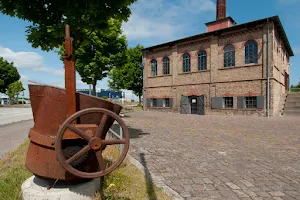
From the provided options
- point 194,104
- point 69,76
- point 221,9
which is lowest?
point 194,104

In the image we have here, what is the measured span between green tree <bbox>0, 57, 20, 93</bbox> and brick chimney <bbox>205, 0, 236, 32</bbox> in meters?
40.9

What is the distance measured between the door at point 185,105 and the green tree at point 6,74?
38573 millimetres

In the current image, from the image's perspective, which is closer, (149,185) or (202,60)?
(149,185)

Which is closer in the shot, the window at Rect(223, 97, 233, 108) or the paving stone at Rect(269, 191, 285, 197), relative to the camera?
the paving stone at Rect(269, 191, 285, 197)

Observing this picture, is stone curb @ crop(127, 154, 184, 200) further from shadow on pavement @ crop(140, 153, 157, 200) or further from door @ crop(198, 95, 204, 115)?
door @ crop(198, 95, 204, 115)

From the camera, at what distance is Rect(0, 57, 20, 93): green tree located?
136 feet

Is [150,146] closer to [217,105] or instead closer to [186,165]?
[186,165]

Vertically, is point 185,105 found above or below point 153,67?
below

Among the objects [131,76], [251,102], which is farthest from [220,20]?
[131,76]

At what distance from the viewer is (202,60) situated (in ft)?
65.1

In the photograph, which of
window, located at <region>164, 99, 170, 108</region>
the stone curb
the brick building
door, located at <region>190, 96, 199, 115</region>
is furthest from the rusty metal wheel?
window, located at <region>164, 99, 170, 108</region>

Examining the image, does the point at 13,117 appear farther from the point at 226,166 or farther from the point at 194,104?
the point at 226,166

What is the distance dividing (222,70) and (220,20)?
7724mm

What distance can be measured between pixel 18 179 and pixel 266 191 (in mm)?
4004
